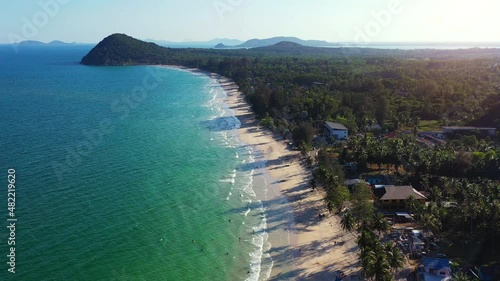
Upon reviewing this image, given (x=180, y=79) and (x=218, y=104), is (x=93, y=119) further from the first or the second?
(x=180, y=79)

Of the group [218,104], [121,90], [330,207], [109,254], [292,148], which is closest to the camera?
[109,254]

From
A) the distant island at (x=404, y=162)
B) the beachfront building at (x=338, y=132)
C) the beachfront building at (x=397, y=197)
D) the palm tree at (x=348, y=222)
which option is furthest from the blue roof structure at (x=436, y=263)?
the beachfront building at (x=338, y=132)

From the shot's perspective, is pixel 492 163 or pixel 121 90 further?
pixel 121 90

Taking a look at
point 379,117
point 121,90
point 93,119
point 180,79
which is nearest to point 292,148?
point 379,117

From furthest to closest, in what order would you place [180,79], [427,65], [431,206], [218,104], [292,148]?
[427,65] → [180,79] → [218,104] → [292,148] → [431,206]

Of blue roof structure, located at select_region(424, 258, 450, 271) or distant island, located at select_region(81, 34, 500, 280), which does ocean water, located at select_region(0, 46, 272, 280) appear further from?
blue roof structure, located at select_region(424, 258, 450, 271)

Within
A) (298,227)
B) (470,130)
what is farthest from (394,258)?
(470,130)

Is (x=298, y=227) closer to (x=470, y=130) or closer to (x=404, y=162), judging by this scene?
(x=404, y=162)
